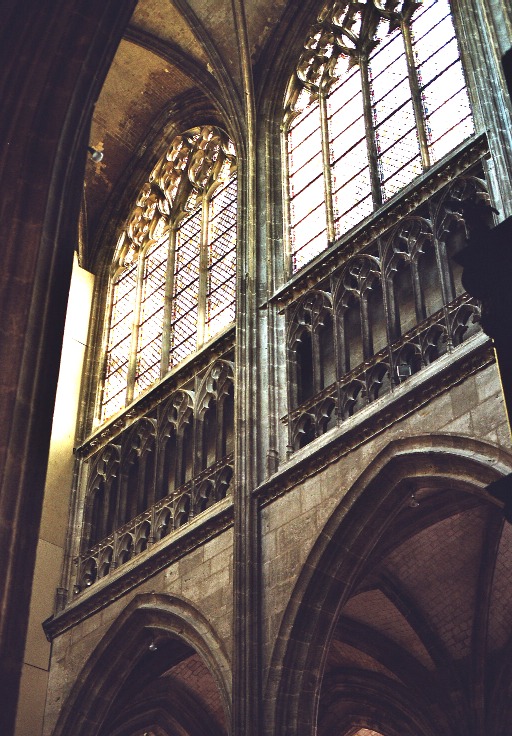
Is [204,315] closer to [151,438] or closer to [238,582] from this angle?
[151,438]

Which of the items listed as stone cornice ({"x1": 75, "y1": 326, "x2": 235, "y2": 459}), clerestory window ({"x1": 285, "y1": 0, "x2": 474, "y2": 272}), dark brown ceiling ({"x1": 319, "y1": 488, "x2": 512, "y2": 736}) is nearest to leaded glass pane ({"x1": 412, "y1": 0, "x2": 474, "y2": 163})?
clerestory window ({"x1": 285, "y1": 0, "x2": 474, "y2": 272})

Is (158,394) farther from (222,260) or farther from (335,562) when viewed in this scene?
(335,562)

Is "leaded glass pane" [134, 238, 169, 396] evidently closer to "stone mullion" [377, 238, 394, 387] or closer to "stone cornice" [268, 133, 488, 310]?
"stone cornice" [268, 133, 488, 310]

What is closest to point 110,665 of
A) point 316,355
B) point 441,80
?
point 316,355

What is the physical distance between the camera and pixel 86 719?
14016mm

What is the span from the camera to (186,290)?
16984mm

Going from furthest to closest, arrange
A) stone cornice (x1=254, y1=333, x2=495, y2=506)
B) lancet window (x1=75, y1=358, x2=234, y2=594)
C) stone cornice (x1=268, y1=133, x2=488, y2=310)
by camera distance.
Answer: lancet window (x1=75, y1=358, x2=234, y2=594) → stone cornice (x1=268, y1=133, x2=488, y2=310) → stone cornice (x1=254, y1=333, x2=495, y2=506)

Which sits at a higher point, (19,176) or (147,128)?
(147,128)

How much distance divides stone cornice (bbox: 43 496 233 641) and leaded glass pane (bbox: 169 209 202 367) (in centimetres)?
311

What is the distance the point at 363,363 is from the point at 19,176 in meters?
5.16

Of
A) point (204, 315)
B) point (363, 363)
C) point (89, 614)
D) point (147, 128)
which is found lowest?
point (89, 614)

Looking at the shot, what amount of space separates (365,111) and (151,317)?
14.6 feet

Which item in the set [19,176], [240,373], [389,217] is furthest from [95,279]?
[19,176]

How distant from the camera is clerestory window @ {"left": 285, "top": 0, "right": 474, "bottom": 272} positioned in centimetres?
1384
